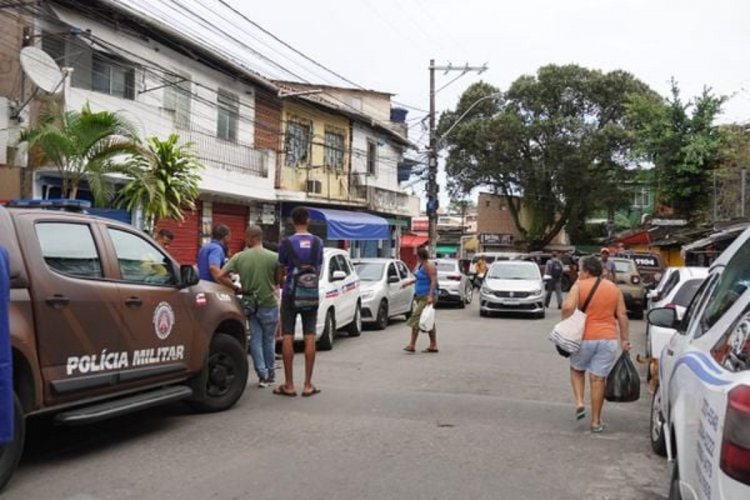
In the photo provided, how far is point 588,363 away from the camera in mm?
7137

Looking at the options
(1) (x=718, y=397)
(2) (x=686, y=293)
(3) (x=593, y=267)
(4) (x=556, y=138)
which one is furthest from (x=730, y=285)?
(4) (x=556, y=138)

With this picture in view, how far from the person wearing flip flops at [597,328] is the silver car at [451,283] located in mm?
15832

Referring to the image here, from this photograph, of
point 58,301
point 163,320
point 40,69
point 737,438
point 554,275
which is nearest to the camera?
point 737,438

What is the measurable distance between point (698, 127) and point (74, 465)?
2783 cm

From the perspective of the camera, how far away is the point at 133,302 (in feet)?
20.3

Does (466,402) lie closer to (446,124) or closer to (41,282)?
(41,282)

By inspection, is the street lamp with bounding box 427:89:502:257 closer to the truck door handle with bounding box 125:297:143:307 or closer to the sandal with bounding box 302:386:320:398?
the sandal with bounding box 302:386:320:398

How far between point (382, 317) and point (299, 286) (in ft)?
28.0

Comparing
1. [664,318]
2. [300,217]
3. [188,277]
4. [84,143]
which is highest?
[84,143]

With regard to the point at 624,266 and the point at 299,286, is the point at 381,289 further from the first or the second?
the point at 624,266

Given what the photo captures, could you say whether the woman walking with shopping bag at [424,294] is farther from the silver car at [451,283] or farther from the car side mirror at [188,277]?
the silver car at [451,283]

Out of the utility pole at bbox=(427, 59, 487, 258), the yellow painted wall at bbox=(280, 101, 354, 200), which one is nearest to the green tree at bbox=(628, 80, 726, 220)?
the utility pole at bbox=(427, 59, 487, 258)

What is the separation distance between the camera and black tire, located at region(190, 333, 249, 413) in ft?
23.6

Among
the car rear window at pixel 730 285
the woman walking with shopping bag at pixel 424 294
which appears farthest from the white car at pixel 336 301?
the car rear window at pixel 730 285
